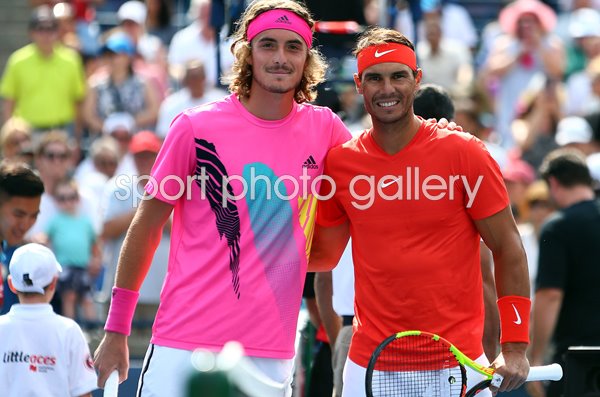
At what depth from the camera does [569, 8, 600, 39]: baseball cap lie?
12898 mm

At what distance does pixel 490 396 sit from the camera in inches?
206

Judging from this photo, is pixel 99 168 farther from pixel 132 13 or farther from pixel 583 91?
pixel 583 91

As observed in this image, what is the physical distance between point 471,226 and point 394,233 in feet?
1.05

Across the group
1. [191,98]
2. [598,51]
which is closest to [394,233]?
[191,98]

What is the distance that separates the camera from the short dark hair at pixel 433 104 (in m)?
6.12

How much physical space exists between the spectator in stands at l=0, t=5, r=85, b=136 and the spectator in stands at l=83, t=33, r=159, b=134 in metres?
0.30

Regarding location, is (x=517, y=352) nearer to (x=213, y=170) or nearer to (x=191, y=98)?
(x=213, y=170)

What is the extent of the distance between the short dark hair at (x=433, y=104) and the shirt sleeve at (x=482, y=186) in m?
1.02

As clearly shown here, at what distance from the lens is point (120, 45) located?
43.3 feet

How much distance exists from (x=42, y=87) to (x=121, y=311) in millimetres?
8391

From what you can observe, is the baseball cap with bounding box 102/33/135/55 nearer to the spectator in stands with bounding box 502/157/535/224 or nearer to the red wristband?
the spectator in stands with bounding box 502/157/535/224

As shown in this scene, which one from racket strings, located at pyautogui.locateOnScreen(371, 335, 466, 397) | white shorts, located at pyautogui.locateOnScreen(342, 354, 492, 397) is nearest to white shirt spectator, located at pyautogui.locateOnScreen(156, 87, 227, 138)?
white shorts, located at pyautogui.locateOnScreen(342, 354, 492, 397)

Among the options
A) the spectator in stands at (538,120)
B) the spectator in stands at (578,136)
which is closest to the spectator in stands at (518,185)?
the spectator in stands at (578,136)

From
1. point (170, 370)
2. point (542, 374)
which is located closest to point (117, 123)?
point (170, 370)
